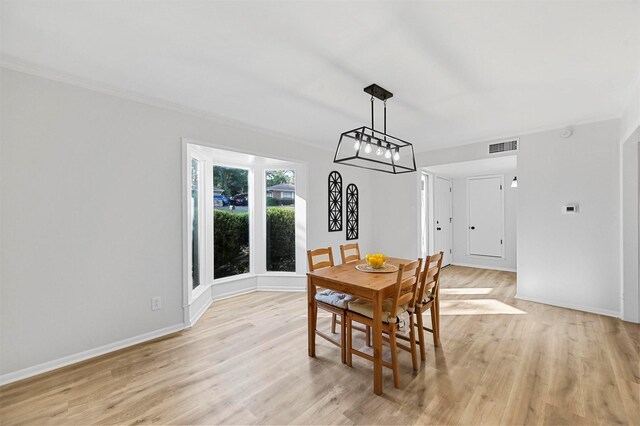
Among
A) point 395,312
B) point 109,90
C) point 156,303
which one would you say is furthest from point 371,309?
point 109,90

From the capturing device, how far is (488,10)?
1.61 meters

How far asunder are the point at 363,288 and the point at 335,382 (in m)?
0.75

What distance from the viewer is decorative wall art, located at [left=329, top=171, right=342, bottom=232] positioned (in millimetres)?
4922

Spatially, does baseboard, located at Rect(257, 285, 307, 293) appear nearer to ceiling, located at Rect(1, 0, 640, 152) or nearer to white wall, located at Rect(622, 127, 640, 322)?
ceiling, located at Rect(1, 0, 640, 152)

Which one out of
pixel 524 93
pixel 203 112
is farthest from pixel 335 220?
pixel 524 93

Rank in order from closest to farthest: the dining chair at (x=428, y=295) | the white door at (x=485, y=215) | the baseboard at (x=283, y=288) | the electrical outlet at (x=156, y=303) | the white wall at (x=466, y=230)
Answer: the dining chair at (x=428, y=295) → the electrical outlet at (x=156, y=303) → the baseboard at (x=283, y=288) → the white wall at (x=466, y=230) → the white door at (x=485, y=215)

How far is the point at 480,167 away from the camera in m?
5.20

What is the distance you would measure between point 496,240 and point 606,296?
2705mm

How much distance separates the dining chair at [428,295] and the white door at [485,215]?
4.35 meters

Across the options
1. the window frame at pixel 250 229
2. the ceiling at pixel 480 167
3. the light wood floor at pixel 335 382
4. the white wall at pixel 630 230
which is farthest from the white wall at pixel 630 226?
the window frame at pixel 250 229

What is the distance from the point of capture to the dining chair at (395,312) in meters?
2.04

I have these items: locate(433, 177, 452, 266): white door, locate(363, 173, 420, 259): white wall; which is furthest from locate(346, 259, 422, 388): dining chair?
locate(433, 177, 452, 266): white door

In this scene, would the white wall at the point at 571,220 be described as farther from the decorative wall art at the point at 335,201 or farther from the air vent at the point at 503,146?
the decorative wall art at the point at 335,201

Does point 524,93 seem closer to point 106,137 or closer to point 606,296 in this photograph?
point 606,296
